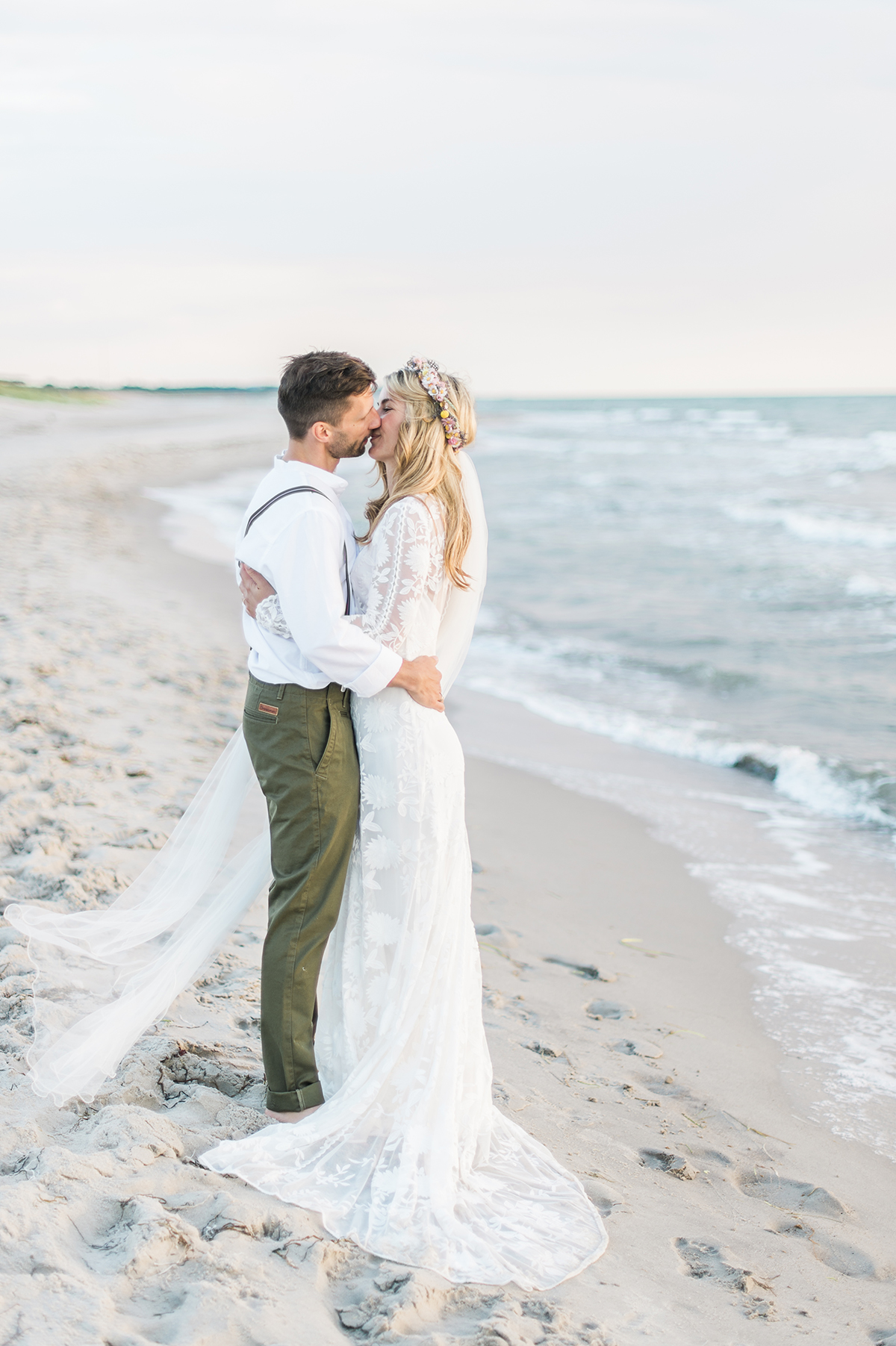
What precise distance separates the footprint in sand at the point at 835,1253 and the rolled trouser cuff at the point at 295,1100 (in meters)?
1.34

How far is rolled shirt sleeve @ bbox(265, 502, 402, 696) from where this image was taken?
266 centimetres

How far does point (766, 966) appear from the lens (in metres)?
4.73

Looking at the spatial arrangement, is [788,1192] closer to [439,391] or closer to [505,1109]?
[505,1109]

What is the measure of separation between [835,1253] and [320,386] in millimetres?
2694

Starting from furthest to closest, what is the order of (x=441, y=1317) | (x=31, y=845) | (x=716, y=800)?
(x=716, y=800) < (x=31, y=845) < (x=441, y=1317)

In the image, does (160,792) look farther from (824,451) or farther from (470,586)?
(824,451)

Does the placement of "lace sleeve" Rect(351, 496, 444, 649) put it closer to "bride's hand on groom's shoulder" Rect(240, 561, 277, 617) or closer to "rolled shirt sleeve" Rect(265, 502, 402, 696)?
"rolled shirt sleeve" Rect(265, 502, 402, 696)

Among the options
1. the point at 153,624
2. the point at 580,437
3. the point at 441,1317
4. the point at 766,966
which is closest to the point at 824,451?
the point at 580,437

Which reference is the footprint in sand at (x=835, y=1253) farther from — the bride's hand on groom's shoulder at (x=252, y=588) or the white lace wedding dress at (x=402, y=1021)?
the bride's hand on groom's shoulder at (x=252, y=588)

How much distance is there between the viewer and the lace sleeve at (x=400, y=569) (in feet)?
9.08

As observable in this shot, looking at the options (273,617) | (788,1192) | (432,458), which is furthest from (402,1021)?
(432,458)

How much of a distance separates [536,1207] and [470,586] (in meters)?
1.65

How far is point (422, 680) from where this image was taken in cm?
283

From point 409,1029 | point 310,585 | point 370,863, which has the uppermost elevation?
point 310,585
